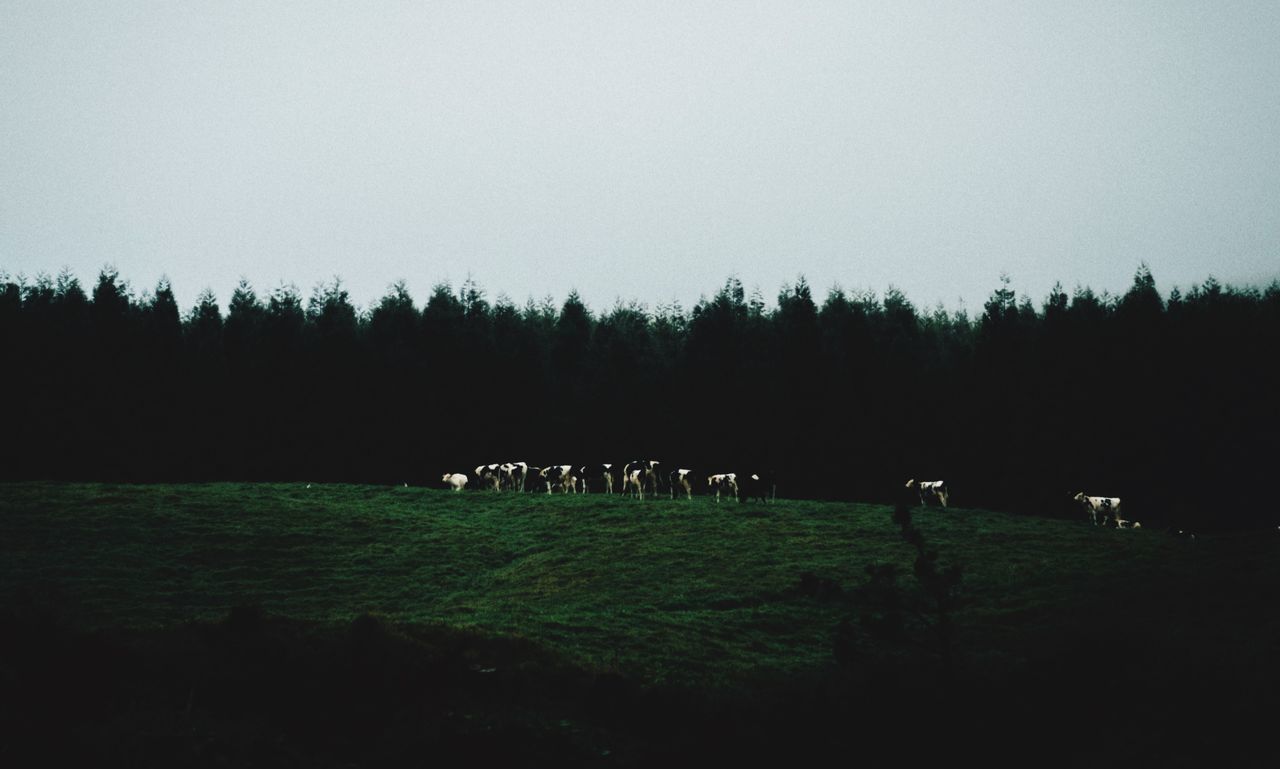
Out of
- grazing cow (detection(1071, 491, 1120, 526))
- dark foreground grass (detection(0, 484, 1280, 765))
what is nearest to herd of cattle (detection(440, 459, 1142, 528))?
grazing cow (detection(1071, 491, 1120, 526))

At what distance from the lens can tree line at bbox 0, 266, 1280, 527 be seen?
5612cm

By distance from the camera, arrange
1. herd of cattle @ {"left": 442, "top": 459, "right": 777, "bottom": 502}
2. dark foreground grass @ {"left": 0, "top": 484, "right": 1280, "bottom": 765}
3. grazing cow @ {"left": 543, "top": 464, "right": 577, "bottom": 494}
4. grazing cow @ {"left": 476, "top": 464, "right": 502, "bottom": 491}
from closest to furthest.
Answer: dark foreground grass @ {"left": 0, "top": 484, "right": 1280, "bottom": 765} < herd of cattle @ {"left": 442, "top": 459, "right": 777, "bottom": 502} < grazing cow @ {"left": 543, "top": 464, "right": 577, "bottom": 494} < grazing cow @ {"left": 476, "top": 464, "right": 502, "bottom": 491}

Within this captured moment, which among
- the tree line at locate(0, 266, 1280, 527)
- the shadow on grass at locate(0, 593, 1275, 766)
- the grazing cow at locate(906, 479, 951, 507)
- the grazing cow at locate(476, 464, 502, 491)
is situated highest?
the tree line at locate(0, 266, 1280, 527)

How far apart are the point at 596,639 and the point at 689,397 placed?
48.1 metres

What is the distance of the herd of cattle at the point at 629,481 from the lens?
39.2 metres

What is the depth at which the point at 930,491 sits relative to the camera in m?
42.4

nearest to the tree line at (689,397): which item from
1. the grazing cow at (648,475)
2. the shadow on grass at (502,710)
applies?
the grazing cow at (648,475)

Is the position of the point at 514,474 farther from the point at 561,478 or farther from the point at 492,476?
the point at 561,478

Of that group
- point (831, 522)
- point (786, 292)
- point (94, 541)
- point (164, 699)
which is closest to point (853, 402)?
point (786, 292)

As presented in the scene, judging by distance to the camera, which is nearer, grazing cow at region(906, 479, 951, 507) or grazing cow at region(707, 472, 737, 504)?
grazing cow at region(906, 479, 951, 507)

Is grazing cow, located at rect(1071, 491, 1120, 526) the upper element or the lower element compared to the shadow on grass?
upper

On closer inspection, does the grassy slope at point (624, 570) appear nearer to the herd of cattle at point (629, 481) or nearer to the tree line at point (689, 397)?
the herd of cattle at point (629, 481)

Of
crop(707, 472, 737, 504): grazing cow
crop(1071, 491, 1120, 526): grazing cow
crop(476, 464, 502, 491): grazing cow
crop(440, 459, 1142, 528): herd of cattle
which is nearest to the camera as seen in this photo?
crop(1071, 491, 1120, 526): grazing cow

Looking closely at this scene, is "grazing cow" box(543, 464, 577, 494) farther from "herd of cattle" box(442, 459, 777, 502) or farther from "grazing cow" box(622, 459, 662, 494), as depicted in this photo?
"grazing cow" box(622, 459, 662, 494)
